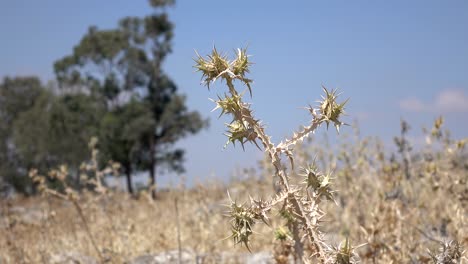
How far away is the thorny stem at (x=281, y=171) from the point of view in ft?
5.44

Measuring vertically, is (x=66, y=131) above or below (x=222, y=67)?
above

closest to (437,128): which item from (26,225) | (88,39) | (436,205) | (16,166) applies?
(436,205)

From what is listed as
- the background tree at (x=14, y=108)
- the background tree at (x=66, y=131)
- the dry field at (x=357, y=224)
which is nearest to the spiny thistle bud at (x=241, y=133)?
the dry field at (x=357, y=224)

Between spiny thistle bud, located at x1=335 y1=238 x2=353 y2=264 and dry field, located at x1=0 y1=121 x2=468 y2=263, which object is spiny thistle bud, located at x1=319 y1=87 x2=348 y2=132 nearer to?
spiny thistle bud, located at x1=335 y1=238 x2=353 y2=264

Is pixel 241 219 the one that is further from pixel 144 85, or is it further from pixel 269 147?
pixel 144 85

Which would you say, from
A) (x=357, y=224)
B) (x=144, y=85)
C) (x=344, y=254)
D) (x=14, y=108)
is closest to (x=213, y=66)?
(x=344, y=254)

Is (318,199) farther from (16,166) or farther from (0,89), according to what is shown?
(0,89)

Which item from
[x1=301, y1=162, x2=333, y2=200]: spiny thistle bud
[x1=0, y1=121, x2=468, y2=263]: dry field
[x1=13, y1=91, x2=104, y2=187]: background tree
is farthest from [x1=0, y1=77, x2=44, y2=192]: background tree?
[x1=301, y1=162, x2=333, y2=200]: spiny thistle bud

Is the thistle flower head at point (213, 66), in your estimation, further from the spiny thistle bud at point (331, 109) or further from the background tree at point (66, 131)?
the background tree at point (66, 131)

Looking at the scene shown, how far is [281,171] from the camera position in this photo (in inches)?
65.4

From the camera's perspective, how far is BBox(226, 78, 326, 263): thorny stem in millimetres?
1658

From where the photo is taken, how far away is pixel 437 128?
175 inches

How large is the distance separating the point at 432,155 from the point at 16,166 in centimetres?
4472

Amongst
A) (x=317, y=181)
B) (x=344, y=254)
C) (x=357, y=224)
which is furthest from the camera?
(x=357, y=224)
